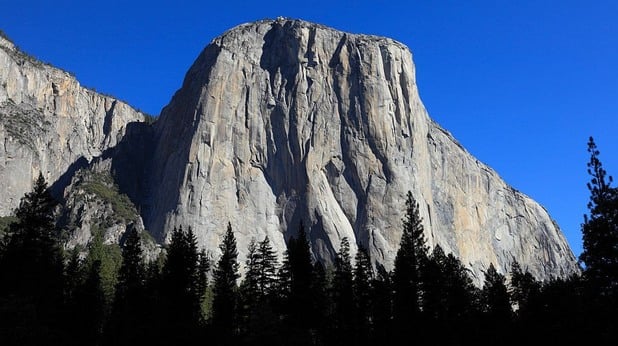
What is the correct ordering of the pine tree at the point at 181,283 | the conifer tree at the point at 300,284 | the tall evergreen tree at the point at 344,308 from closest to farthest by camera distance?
1. the pine tree at the point at 181,283
2. the conifer tree at the point at 300,284
3. the tall evergreen tree at the point at 344,308

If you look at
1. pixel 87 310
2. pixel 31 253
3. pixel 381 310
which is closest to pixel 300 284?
pixel 381 310

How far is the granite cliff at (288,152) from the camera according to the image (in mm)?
141125

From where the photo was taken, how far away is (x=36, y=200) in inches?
1982

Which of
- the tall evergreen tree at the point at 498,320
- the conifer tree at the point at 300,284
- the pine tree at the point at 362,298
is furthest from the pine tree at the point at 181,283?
the tall evergreen tree at the point at 498,320

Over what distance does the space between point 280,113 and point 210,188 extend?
1006 inches

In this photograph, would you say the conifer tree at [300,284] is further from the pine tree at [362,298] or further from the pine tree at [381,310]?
the pine tree at [381,310]

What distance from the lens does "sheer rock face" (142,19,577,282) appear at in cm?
14062

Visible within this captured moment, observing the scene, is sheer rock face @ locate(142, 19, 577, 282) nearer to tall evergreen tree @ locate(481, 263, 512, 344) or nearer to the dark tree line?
tall evergreen tree @ locate(481, 263, 512, 344)

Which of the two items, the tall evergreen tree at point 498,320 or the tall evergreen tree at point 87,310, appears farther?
the tall evergreen tree at point 87,310

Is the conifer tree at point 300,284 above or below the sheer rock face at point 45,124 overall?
below

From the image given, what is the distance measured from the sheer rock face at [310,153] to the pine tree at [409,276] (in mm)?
73694

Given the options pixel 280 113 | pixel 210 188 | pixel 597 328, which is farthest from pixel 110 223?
pixel 597 328

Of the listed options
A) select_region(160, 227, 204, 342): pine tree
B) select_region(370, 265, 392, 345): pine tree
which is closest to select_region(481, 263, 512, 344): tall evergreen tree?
select_region(370, 265, 392, 345): pine tree

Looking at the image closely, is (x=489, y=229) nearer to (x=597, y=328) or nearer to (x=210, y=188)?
(x=210, y=188)
